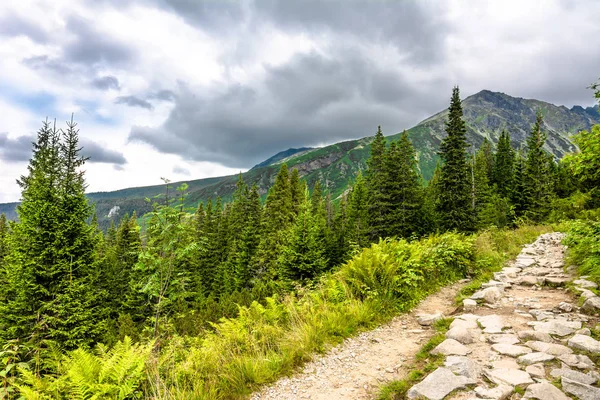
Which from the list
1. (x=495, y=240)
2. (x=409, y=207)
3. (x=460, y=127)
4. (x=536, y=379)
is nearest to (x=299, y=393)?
(x=536, y=379)

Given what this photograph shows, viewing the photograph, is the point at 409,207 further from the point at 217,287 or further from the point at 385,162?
the point at 217,287

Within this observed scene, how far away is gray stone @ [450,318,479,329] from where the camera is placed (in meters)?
5.38

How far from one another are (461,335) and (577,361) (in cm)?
147

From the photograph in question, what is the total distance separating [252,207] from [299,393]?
43010 millimetres

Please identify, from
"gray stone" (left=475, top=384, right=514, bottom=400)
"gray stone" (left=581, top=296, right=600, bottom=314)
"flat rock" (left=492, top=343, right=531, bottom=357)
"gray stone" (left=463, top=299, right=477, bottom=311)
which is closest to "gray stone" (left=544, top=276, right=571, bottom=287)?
"gray stone" (left=581, top=296, right=600, bottom=314)

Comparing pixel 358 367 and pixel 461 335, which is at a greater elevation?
pixel 461 335

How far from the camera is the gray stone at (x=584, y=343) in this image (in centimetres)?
396

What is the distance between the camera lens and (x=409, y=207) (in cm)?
3109

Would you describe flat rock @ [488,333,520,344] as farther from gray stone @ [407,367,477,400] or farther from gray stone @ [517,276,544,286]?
gray stone @ [517,276,544,286]

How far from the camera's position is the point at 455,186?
28484 mm

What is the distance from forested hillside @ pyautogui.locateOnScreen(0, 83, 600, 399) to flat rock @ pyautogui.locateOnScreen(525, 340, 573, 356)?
2699mm

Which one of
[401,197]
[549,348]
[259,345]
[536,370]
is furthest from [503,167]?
[259,345]

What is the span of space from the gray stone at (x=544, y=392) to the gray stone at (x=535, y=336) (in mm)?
1666

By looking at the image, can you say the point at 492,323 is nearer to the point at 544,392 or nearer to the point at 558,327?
the point at 558,327
